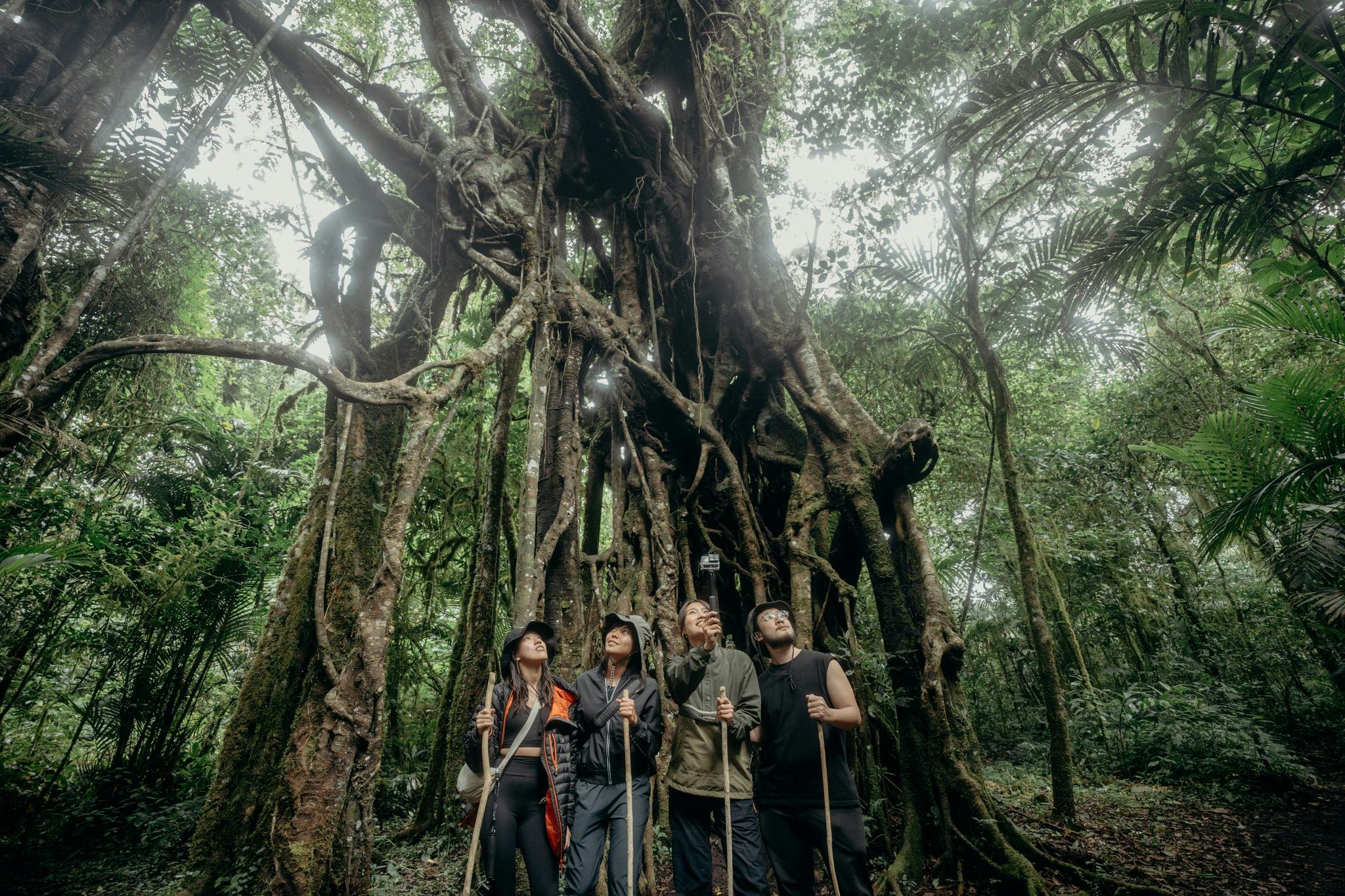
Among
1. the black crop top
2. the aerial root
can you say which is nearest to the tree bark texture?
the black crop top

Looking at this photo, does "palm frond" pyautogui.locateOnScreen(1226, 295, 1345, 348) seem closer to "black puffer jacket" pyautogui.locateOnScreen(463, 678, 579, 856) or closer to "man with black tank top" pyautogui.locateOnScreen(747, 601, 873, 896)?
"man with black tank top" pyautogui.locateOnScreen(747, 601, 873, 896)

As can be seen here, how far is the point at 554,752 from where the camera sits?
271cm

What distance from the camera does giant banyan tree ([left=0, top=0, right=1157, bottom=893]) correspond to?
118 inches

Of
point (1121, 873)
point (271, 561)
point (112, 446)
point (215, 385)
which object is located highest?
point (215, 385)

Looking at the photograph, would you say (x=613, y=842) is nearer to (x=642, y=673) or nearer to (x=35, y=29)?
(x=642, y=673)

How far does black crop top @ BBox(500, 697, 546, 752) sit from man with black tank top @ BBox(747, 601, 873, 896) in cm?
106

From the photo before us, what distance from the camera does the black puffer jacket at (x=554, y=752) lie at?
261 centimetres

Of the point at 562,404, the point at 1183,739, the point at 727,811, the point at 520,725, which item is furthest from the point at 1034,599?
the point at 1183,739

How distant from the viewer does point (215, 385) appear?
6.66 meters

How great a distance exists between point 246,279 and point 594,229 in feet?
11.5

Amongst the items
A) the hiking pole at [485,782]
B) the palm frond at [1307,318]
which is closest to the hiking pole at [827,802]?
the hiking pole at [485,782]

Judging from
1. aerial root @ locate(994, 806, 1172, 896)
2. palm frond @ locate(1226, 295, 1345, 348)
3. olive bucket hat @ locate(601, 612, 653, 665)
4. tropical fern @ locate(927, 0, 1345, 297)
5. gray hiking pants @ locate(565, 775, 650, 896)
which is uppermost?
tropical fern @ locate(927, 0, 1345, 297)

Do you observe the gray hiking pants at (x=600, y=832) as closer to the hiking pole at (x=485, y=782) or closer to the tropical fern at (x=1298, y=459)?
the hiking pole at (x=485, y=782)

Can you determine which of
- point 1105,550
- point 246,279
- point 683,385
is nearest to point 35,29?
point 246,279
